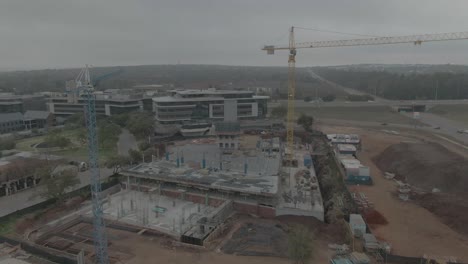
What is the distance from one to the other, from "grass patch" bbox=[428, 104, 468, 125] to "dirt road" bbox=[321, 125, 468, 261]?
146 feet

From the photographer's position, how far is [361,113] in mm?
79562

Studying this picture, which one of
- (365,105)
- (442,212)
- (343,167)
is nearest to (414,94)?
(365,105)

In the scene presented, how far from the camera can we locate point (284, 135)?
187ft

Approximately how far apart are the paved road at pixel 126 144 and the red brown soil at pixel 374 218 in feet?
103

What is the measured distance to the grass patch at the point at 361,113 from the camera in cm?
7112

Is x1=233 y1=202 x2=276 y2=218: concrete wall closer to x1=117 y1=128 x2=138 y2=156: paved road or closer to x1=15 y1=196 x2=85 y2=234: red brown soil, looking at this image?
x1=15 y1=196 x2=85 y2=234: red brown soil

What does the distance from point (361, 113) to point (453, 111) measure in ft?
65.0

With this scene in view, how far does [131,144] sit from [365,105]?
194 feet

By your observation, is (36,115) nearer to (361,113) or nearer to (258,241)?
(258,241)

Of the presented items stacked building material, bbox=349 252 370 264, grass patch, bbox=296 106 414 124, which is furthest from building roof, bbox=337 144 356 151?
grass patch, bbox=296 106 414 124

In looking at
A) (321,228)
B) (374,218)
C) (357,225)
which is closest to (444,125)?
(374,218)

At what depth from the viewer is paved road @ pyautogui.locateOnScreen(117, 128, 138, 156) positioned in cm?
4861

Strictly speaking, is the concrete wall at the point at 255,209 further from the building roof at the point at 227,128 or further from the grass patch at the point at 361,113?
the grass patch at the point at 361,113

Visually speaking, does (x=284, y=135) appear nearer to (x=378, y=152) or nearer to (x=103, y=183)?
(x=378, y=152)
